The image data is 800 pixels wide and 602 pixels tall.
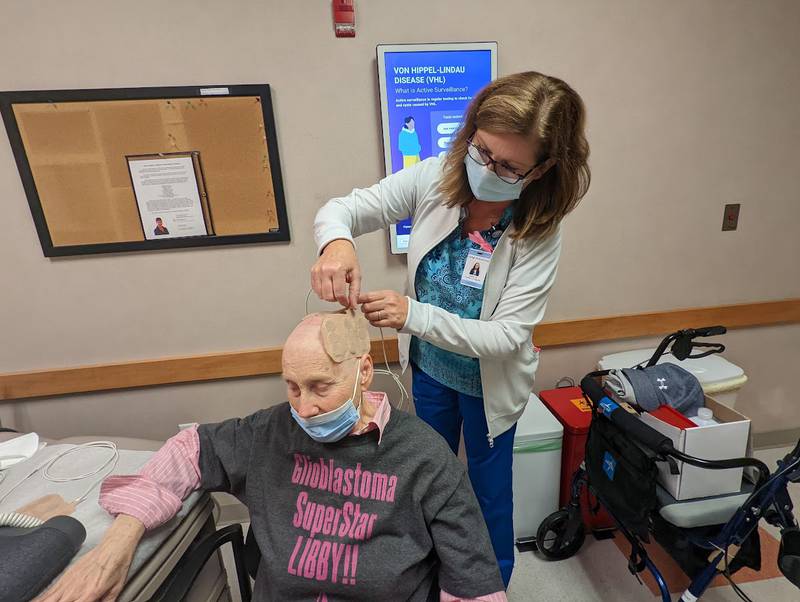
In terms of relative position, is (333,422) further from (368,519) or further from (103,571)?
(103,571)

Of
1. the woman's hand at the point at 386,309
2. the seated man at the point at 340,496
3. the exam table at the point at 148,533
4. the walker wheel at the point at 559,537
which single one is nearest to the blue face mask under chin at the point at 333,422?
the seated man at the point at 340,496

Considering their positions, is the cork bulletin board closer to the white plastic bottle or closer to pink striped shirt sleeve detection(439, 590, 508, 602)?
pink striped shirt sleeve detection(439, 590, 508, 602)

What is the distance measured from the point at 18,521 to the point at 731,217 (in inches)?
106

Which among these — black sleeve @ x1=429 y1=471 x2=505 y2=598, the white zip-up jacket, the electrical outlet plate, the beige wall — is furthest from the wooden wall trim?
black sleeve @ x1=429 y1=471 x2=505 y2=598

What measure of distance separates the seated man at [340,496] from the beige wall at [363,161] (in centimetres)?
88

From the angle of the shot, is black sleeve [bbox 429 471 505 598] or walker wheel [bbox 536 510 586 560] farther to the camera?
walker wheel [bbox 536 510 586 560]

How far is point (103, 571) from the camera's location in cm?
83

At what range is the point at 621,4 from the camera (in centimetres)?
165

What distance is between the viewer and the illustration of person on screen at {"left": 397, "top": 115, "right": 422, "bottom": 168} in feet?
5.43

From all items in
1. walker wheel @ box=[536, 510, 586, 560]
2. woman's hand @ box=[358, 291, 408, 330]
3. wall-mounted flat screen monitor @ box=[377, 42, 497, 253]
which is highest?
wall-mounted flat screen monitor @ box=[377, 42, 497, 253]

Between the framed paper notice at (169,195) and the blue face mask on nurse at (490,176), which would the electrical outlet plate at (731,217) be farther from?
Answer: the framed paper notice at (169,195)

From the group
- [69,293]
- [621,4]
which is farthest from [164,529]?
[621,4]

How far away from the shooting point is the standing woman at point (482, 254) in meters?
0.97

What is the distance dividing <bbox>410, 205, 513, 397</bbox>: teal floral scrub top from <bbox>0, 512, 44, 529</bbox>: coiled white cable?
1.00 meters
